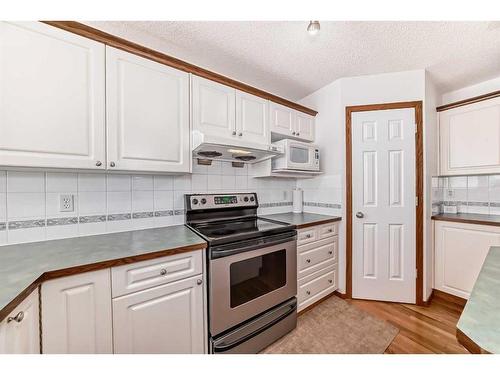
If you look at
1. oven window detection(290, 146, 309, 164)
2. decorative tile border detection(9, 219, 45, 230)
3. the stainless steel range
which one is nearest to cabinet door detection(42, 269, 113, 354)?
the stainless steel range

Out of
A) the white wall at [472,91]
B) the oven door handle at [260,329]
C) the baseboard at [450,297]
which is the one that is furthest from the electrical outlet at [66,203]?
the white wall at [472,91]

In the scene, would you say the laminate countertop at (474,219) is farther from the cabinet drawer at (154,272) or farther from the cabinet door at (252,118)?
the cabinet drawer at (154,272)

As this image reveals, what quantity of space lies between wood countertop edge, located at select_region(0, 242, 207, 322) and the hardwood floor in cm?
165

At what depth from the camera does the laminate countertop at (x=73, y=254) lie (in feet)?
2.55

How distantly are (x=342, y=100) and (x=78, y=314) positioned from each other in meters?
2.64

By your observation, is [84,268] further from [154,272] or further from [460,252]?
[460,252]

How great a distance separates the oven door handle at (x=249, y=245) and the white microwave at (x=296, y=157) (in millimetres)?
688

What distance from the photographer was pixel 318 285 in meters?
2.05

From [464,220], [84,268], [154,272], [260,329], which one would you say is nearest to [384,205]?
[464,220]

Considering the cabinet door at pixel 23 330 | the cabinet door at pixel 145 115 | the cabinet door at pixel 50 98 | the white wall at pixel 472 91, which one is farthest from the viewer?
the white wall at pixel 472 91

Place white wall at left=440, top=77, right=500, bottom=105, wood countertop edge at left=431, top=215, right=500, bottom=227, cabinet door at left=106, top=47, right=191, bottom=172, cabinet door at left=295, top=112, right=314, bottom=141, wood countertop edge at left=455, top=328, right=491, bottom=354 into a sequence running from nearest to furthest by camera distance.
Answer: wood countertop edge at left=455, top=328, right=491, bottom=354 → cabinet door at left=106, top=47, right=191, bottom=172 → wood countertop edge at left=431, top=215, right=500, bottom=227 → white wall at left=440, top=77, right=500, bottom=105 → cabinet door at left=295, top=112, right=314, bottom=141

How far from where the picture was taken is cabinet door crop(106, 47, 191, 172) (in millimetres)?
1308

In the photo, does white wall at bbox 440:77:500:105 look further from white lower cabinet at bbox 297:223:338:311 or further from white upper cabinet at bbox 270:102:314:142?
white lower cabinet at bbox 297:223:338:311

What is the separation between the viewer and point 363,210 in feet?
7.09
